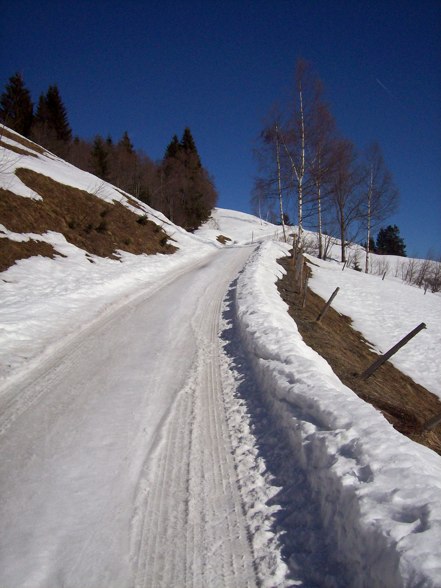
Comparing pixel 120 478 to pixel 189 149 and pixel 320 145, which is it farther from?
pixel 189 149

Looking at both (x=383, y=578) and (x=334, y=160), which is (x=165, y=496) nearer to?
(x=383, y=578)

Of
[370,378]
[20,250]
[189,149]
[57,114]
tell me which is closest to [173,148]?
[189,149]

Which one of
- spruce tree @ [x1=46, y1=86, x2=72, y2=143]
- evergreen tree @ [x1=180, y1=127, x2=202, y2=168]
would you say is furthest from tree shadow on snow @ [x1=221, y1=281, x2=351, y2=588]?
evergreen tree @ [x1=180, y1=127, x2=202, y2=168]

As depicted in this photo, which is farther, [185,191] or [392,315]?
[185,191]

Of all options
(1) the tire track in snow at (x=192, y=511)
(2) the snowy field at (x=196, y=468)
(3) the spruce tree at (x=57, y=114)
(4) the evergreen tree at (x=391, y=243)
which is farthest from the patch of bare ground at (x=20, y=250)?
(4) the evergreen tree at (x=391, y=243)

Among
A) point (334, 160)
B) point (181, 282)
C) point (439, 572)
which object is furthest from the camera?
point (334, 160)

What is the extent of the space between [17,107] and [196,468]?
42474 mm

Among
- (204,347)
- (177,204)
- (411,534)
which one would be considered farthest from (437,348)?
(177,204)

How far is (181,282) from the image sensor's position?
10.8m

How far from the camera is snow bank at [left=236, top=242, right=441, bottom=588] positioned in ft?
5.80

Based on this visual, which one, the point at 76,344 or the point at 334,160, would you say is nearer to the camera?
the point at 76,344

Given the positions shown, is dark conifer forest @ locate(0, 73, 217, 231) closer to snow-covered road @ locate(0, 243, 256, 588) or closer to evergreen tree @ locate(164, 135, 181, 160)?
evergreen tree @ locate(164, 135, 181, 160)

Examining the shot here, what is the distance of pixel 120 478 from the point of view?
2.69 m

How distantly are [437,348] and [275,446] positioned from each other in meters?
11.6
